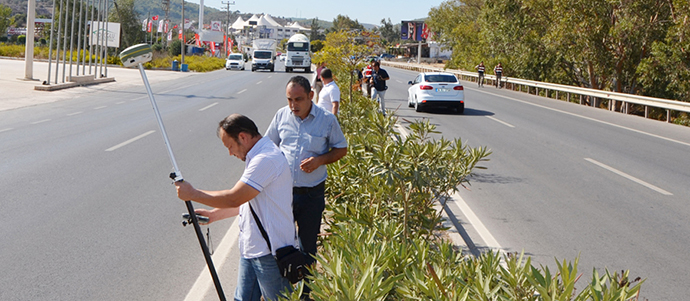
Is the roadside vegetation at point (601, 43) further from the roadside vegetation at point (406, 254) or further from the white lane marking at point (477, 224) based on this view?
the roadside vegetation at point (406, 254)

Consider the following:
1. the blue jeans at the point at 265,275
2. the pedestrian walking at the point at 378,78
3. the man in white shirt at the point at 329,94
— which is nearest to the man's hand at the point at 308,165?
the blue jeans at the point at 265,275

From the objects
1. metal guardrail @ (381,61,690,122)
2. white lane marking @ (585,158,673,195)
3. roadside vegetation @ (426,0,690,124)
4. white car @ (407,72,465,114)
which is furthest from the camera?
roadside vegetation @ (426,0,690,124)

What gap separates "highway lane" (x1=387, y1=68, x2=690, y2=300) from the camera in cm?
616

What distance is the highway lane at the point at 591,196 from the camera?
6.16 metres

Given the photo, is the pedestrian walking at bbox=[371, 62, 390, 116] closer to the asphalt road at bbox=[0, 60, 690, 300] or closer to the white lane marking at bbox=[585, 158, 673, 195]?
the asphalt road at bbox=[0, 60, 690, 300]

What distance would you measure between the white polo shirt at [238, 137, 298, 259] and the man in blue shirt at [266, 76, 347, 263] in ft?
3.26

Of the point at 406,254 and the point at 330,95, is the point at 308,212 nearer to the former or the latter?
the point at 406,254

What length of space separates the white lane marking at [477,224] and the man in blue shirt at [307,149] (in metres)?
2.20

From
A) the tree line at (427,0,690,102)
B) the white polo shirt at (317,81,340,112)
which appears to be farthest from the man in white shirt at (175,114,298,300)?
the tree line at (427,0,690,102)

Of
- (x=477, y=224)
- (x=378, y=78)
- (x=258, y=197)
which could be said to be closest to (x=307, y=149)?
(x=258, y=197)

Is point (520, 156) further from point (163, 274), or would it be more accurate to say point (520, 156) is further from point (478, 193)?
point (163, 274)

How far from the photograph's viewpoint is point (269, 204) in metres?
3.52

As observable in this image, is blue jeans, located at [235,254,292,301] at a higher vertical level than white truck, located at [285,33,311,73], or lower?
lower

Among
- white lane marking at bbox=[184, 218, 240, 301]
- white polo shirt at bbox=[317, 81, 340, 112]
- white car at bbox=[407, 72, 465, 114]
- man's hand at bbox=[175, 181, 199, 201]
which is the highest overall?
white car at bbox=[407, 72, 465, 114]
